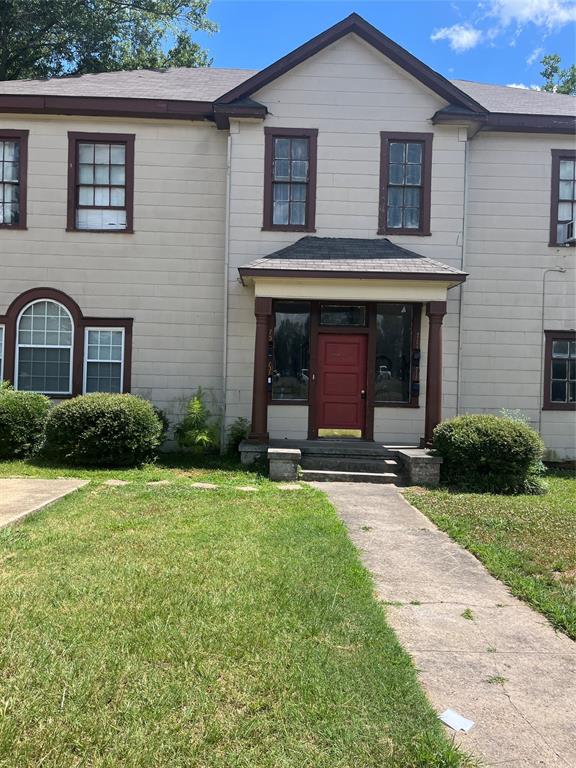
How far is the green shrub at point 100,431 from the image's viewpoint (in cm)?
945

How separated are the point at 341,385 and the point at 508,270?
4188 mm

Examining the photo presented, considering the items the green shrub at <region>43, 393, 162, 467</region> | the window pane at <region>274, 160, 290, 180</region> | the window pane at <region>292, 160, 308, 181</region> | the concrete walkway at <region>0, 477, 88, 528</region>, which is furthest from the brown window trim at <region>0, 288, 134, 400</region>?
the window pane at <region>292, 160, 308, 181</region>

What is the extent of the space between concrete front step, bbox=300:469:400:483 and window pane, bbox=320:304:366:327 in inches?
123

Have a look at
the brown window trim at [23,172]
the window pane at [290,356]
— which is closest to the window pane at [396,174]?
the window pane at [290,356]

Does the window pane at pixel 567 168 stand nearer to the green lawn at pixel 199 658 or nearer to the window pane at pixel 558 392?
the window pane at pixel 558 392

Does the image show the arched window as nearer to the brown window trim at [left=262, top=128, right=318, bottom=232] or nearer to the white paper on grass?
the brown window trim at [left=262, top=128, right=318, bottom=232]

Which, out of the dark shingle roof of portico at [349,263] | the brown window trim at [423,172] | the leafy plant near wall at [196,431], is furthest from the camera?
the brown window trim at [423,172]

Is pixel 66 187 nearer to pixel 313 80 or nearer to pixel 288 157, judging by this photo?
pixel 288 157

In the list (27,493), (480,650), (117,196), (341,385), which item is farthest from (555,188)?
(27,493)

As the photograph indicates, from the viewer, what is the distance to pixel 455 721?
2797 millimetres

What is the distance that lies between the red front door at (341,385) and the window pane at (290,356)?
30 centimetres

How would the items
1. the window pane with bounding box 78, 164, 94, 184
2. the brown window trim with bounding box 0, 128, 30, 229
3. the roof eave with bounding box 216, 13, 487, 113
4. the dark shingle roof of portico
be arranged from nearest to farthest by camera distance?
the dark shingle roof of portico → the roof eave with bounding box 216, 13, 487, 113 → the brown window trim with bounding box 0, 128, 30, 229 → the window pane with bounding box 78, 164, 94, 184

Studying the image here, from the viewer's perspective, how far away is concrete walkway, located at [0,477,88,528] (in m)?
6.16

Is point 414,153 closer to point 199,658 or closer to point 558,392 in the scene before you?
point 558,392
